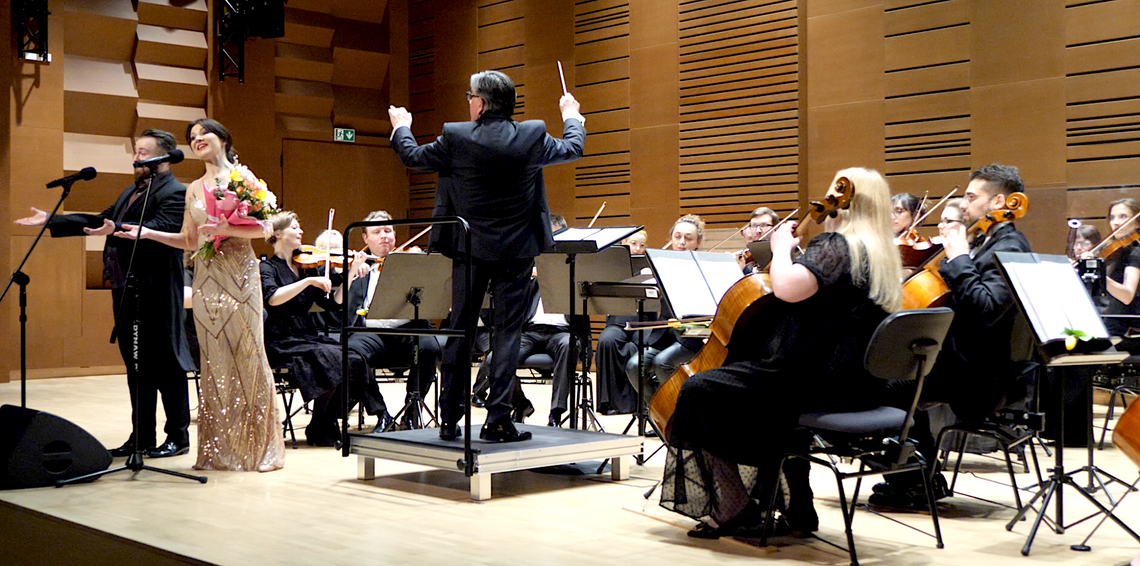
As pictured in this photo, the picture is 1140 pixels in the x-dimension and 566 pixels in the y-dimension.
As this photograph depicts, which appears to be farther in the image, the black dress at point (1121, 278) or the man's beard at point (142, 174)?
the black dress at point (1121, 278)

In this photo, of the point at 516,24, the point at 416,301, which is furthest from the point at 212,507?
the point at 516,24

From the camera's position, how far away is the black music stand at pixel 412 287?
4.73 metres

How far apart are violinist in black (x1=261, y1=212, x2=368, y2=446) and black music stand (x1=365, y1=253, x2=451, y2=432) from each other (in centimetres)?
43

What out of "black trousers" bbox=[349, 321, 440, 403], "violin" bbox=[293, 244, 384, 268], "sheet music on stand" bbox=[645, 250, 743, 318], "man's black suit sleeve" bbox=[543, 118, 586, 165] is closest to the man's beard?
"violin" bbox=[293, 244, 384, 268]

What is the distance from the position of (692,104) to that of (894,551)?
240 inches

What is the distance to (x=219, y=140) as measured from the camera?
14.6 feet

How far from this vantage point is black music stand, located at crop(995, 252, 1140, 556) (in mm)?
2992

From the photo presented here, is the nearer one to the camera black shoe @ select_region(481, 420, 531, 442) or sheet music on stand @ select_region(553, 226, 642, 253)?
black shoe @ select_region(481, 420, 531, 442)

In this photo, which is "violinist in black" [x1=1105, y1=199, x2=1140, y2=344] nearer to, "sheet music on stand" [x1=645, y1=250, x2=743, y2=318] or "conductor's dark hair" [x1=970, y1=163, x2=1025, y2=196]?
"conductor's dark hair" [x1=970, y1=163, x2=1025, y2=196]

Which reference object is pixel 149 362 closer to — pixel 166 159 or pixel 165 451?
pixel 165 451

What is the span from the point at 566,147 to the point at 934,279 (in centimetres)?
148

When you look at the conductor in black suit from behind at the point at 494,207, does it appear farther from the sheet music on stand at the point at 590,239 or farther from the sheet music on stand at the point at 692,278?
the sheet music on stand at the point at 692,278

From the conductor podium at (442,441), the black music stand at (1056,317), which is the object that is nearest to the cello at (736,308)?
the black music stand at (1056,317)

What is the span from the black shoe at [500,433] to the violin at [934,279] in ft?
5.32
